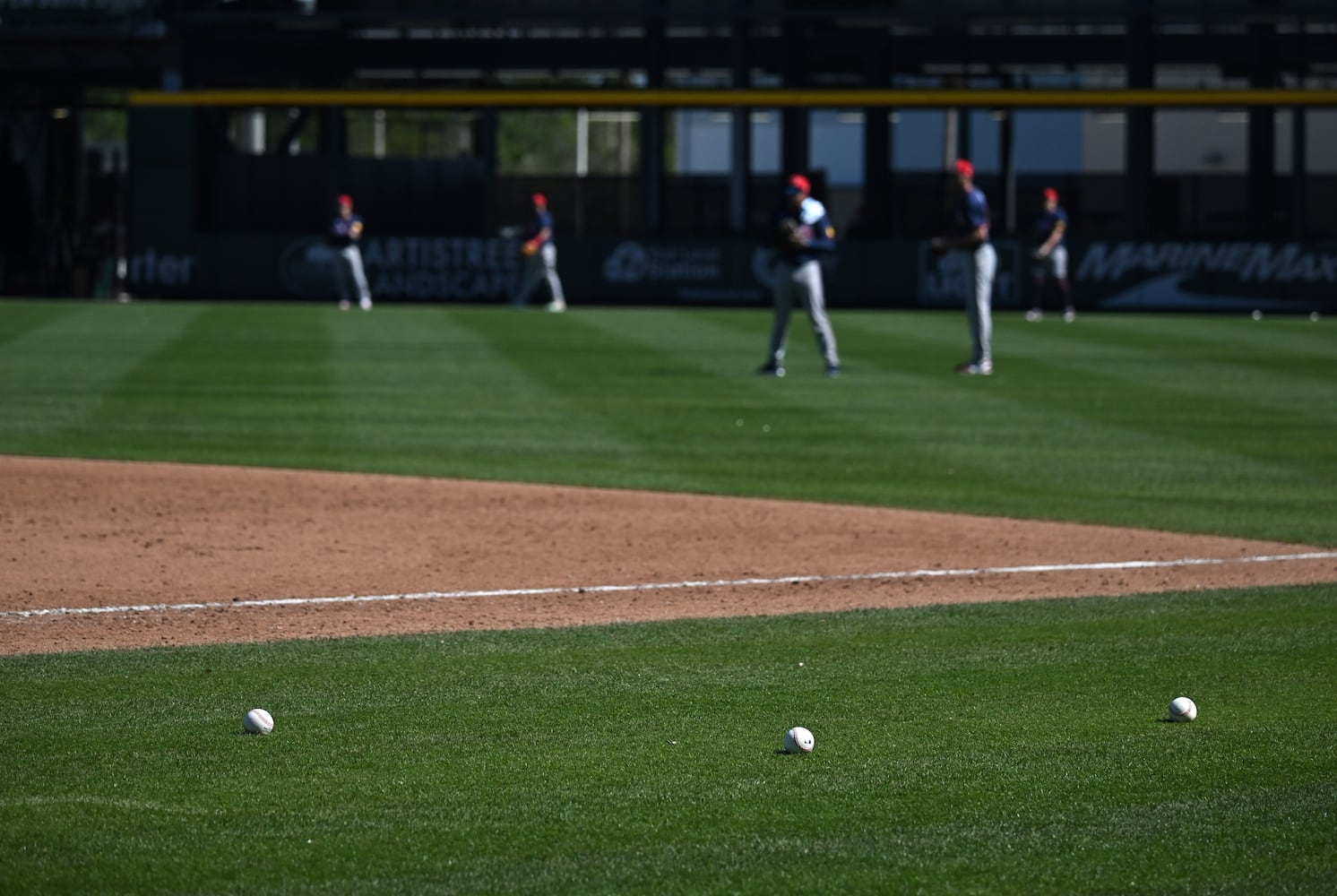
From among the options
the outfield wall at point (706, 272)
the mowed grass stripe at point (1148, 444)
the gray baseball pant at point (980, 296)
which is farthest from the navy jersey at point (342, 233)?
the gray baseball pant at point (980, 296)

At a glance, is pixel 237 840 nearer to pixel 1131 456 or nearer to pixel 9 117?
pixel 1131 456

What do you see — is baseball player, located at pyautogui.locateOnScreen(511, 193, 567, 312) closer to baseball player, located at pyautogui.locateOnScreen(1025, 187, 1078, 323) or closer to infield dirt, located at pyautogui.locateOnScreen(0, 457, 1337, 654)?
baseball player, located at pyautogui.locateOnScreen(1025, 187, 1078, 323)

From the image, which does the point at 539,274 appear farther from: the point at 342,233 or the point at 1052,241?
the point at 1052,241

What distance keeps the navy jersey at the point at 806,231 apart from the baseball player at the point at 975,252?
1.12m

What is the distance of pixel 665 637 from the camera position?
7.76 metres

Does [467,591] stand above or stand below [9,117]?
below

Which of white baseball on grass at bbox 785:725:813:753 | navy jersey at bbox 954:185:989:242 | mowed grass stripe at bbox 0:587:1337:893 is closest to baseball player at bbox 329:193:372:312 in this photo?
navy jersey at bbox 954:185:989:242

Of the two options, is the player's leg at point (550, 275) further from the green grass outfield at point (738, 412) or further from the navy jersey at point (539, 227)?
the green grass outfield at point (738, 412)

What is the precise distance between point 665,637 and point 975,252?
11805mm

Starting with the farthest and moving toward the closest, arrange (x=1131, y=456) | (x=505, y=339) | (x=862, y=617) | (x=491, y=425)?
1. (x=505, y=339)
2. (x=491, y=425)
3. (x=1131, y=456)
4. (x=862, y=617)

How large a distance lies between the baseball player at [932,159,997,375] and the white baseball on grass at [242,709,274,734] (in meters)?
13.1

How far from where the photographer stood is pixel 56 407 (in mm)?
16047

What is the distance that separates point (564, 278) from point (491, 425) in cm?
1998

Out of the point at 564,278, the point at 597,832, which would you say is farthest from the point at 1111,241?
the point at 597,832
